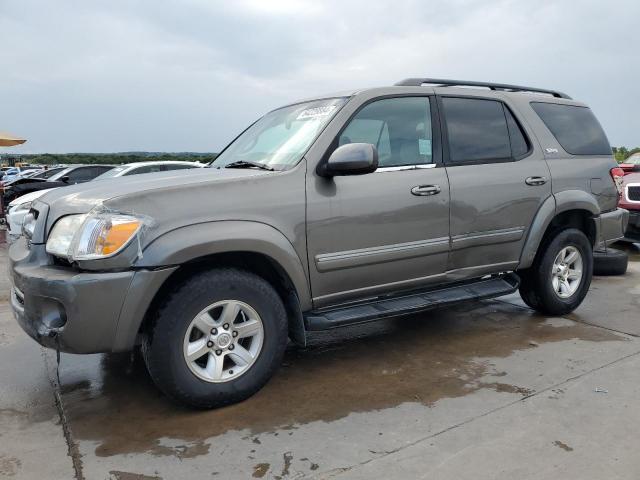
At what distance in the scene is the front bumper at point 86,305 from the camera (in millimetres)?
2748

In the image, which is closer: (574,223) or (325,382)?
(325,382)

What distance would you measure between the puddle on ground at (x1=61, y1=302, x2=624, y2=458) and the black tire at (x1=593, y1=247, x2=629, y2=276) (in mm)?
2368

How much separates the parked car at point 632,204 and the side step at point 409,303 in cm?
498

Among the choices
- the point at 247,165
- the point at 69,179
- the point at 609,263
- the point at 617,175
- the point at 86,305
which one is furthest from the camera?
the point at 69,179

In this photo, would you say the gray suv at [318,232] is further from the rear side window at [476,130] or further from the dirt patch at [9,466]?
the dirt patch at [9,466]

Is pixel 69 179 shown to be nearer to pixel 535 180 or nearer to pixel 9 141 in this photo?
pixel 9 141

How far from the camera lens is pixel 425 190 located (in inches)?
150

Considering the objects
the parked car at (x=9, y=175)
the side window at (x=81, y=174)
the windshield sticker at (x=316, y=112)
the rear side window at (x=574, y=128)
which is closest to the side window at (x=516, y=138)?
the rear side window at (x=574, y=128)

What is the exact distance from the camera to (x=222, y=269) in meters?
3.13

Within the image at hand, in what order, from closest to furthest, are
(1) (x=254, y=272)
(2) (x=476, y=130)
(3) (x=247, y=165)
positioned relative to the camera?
(1) (x=254, y=272) < (3) (x=247, y=165) < (2) (x=476, y=130)

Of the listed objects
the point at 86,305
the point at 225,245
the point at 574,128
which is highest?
the point at 574,128

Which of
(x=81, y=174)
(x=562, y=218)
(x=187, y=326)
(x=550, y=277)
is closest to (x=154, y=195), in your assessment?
(x=187, y=326)

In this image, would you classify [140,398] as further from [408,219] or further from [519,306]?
[519,306]

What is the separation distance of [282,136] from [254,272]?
3.57 feet
